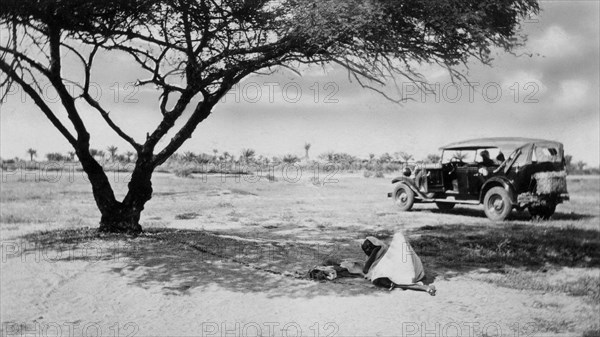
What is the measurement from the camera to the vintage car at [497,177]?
12297 millimetres

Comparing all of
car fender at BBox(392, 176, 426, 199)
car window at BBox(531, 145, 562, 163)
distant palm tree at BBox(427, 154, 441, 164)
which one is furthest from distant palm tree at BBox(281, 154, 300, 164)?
car window at BBox(531, 145, 562, 163)

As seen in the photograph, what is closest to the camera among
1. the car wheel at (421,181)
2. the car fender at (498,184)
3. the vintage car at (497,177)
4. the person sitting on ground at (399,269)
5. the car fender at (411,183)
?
the person sitting on ground at (399,269)

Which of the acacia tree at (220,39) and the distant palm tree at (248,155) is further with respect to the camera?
the distant palm tree at (248,155)

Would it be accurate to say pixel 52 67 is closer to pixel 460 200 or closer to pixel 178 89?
pixel 178 89

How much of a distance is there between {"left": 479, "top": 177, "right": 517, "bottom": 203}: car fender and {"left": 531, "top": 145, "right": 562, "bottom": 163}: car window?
0.86 meters

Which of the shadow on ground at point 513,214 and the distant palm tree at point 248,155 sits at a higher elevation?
the distant palm tree at point 248,155

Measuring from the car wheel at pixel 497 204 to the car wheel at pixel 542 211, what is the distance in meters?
0.69

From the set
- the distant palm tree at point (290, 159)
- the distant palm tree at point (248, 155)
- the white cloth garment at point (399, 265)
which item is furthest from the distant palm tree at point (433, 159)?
the white cloth garment at point (399, 265)

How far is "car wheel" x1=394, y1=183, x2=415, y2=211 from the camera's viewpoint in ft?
50.4

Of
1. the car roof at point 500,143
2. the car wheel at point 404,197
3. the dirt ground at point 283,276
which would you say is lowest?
the dirt ground at point 283,276

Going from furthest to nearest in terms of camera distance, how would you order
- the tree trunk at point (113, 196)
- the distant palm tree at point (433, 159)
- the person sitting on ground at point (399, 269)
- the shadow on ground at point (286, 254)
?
the distant palm tree at point (433, 159) → the tree trunk at point (113, 196) → the shadow on ground at point (286, 254) → the person sitting on ground at point (399, 269)

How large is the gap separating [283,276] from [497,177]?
8057 millimetres

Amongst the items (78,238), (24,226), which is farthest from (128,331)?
(24,226)

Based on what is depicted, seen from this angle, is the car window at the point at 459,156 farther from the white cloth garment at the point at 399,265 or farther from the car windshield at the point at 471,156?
the white cloth garment at the point at 399,265
